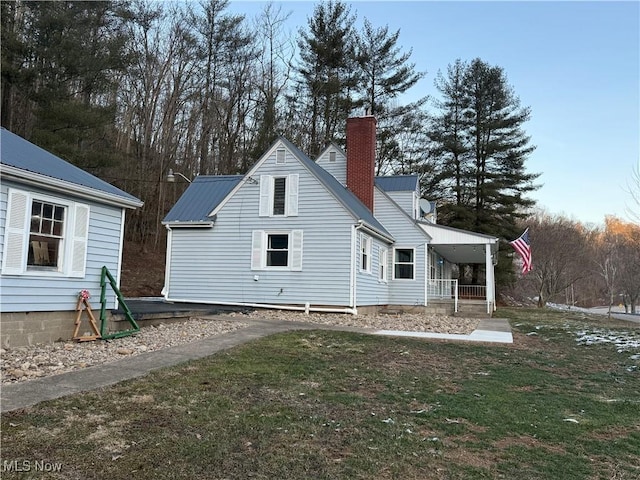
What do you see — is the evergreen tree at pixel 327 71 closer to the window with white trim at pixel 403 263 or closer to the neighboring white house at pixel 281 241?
the neighboring white house at pixel 281 241

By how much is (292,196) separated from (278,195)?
546 millimetres

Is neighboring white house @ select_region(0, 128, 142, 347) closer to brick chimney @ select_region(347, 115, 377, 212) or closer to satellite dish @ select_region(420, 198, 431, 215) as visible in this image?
brick chimney @ select_region(347, 115, 377, 212)

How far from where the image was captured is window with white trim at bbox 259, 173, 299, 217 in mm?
15711

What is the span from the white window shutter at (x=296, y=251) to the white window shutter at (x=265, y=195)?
1214 mm

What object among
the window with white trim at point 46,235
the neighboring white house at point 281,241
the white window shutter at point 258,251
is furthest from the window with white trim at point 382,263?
the window with white trim at point 46,235

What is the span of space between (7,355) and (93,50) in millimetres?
18477

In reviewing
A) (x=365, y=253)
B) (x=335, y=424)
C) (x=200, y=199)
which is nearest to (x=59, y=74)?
(x=200, y=199)

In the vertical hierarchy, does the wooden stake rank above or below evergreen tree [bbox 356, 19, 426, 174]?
below

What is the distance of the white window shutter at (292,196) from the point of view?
15.7m

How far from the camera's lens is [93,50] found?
70.3 ft

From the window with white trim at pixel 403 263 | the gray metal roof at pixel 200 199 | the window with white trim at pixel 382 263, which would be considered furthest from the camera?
the window with white trim at pixel 403 263

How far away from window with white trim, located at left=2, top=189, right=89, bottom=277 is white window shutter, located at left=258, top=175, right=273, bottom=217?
7342 millimetres

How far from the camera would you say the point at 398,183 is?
21469mm

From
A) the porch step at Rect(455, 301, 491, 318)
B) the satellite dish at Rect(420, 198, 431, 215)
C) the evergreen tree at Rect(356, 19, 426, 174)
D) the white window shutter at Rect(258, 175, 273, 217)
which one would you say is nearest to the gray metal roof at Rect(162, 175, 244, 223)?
the white window shutter at Rect(258, 175, 273, 217)
